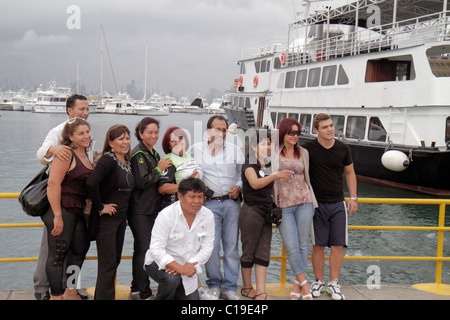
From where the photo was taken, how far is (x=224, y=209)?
4.27 m

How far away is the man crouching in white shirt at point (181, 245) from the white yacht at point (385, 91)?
10049 millimetres

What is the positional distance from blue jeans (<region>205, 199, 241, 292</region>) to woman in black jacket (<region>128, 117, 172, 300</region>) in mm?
555

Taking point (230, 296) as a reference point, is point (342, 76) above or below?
above

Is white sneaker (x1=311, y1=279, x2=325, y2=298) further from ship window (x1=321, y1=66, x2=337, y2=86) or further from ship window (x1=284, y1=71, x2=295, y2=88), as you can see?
ship window (x1=284, y1=71, x2=295, y2=88)

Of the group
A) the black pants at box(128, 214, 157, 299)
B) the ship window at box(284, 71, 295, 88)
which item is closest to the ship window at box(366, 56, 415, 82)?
the ship window at box(284, 71, 295, 88)

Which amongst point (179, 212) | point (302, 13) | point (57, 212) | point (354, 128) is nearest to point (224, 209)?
point (179, 212)

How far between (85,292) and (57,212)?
114 cm

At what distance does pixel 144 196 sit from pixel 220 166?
789mm

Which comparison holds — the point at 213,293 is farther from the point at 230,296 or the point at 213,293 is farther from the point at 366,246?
the point at 366,246

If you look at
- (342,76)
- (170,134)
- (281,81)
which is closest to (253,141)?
(170,134)

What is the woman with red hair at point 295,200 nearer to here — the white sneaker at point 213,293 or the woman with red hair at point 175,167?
the white sneaker at point 213,293

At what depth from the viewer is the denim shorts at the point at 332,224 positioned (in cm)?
445

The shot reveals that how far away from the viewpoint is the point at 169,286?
3605 mm

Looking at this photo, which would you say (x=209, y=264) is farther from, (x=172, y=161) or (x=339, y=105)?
(x=339, y=105)
